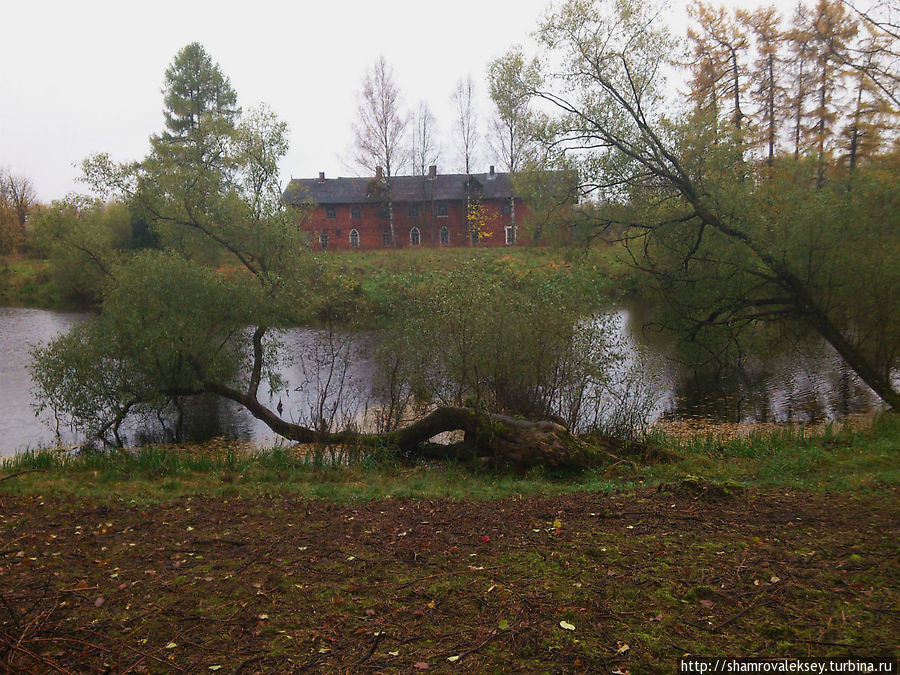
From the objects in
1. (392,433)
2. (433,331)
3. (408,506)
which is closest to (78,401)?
(392,433)

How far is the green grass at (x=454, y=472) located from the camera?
7.60 m

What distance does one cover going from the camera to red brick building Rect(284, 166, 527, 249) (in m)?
48.7

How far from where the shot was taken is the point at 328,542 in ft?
17.6

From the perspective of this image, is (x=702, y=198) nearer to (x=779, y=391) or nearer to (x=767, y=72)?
(x=779, y=391)

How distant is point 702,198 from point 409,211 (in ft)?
123

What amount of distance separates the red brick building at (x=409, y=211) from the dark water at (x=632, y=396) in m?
30.7

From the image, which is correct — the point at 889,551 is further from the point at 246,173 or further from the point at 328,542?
the point at 246,173

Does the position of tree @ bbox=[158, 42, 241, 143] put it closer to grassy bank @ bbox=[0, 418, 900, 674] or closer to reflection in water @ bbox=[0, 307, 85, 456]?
reflection in water @ bbox=[0, 307, 85, 456]

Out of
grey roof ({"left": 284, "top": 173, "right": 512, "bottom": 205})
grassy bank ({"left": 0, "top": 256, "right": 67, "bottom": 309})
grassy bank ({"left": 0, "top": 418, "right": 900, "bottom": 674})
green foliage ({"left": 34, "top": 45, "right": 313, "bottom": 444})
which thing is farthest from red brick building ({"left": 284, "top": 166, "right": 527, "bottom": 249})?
grassy bank ({"left": 0, "top": 418, "right": 900, "bottom": 674})

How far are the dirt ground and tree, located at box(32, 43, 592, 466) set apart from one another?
4.18m

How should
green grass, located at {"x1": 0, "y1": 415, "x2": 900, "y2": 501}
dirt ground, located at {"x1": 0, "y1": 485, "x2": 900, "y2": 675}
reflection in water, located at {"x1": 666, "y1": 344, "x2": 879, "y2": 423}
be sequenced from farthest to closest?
1. reflection in water, located at {"x1": 666, "y1": 344, "x2": 879, "y2": 423}
2. green grass, located at {"x1": 0, "y1": 415, "x2": 900, "y2": 501}
3. dirt ground, located at {"x1": 0, "y1": 485, "x2": 900, "y2": 675}

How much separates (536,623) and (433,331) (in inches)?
355

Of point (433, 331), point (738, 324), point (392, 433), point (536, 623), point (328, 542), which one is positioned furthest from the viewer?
point (738, 324)

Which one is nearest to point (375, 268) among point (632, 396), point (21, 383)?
point (21, 383)
